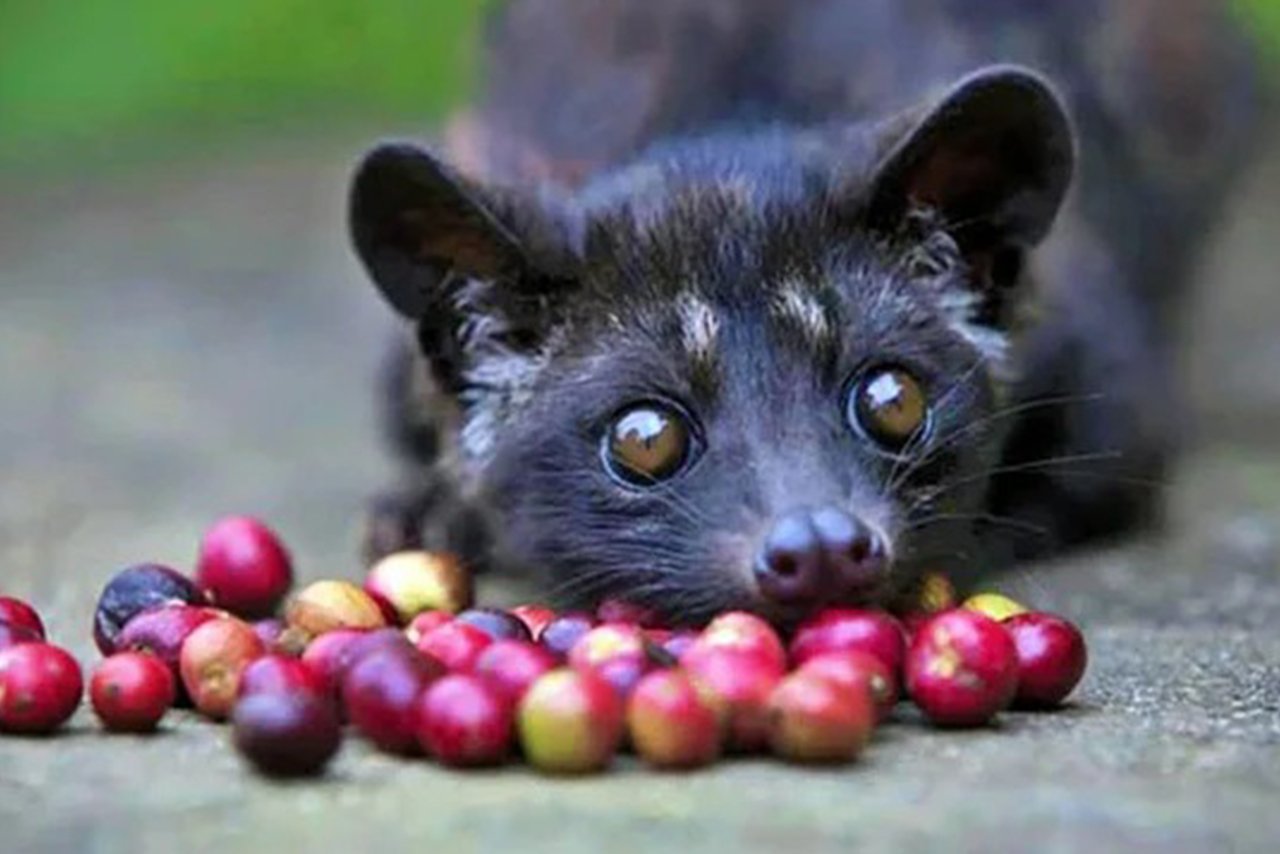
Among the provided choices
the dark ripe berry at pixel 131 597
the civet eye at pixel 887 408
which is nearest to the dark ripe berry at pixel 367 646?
the dark ripe berry at pixel 131 597

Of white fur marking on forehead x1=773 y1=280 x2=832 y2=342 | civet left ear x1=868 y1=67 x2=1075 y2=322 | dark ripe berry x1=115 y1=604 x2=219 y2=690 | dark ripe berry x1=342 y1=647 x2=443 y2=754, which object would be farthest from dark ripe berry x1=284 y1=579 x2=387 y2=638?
civet left ear x1=868 y1=67 x2=1075 y2=322

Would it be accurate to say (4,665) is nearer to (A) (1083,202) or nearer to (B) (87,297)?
(A) (1083,202)

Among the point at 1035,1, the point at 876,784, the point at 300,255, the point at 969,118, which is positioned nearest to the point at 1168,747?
the point at 876,784

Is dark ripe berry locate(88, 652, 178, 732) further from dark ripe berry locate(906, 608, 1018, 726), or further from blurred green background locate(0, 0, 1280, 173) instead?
blurred green background locate(0, 0, 1280, 173)

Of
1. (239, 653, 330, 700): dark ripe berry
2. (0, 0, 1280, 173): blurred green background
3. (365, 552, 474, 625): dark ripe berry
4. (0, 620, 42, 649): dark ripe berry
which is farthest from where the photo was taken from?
(0, 0, 1280, 173): blurred green background

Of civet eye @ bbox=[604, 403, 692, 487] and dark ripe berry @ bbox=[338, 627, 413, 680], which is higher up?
civet eye @ bbox=[604, 403, 692, 487]
